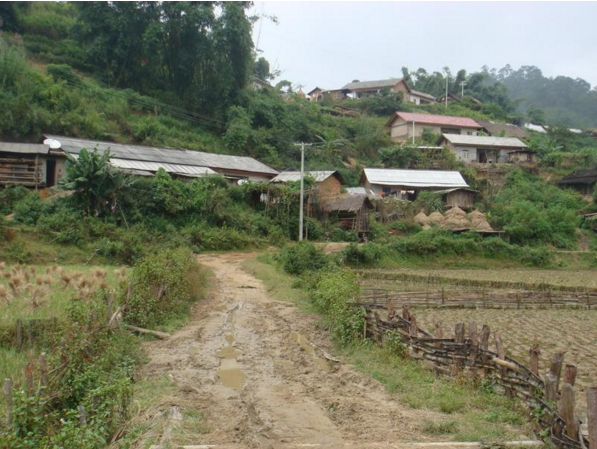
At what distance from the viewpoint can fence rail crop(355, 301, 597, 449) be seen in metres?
5.50

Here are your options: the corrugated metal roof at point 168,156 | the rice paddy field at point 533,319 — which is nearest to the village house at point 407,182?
the corrugated metal roof at point 168,156

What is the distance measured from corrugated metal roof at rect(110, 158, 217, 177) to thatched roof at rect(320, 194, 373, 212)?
758 cm

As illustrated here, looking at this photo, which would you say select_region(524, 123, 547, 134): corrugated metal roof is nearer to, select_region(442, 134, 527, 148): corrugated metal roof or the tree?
select_region(442, 134, 527, 148): corrugated metal roof

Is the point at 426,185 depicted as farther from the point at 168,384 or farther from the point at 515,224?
the point at 168,384

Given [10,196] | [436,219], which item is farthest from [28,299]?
[436,219]

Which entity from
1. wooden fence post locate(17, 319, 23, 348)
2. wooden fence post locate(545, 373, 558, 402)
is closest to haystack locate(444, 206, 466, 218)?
wooden fence post locate(545, 373, 558, 402)

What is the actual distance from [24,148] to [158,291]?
62.9 ft

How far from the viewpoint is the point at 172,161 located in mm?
33031

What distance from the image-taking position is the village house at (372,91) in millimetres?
66438

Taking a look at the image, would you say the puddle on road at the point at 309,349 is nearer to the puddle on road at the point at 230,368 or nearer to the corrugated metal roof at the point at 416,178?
the puddle on road at the point at 230,368

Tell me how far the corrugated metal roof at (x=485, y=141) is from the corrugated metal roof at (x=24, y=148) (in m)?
34.5

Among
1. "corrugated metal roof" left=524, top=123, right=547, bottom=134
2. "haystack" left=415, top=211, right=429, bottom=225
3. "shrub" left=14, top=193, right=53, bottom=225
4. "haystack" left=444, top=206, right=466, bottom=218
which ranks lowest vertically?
"shrub" left=14, top=193, right=53, bottom=225

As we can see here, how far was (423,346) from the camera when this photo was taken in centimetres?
936

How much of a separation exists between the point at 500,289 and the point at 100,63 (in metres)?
38.7
